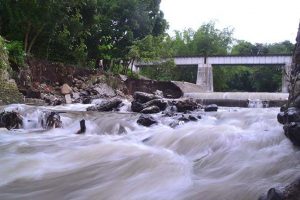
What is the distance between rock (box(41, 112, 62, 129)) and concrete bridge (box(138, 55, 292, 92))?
27.8 meters

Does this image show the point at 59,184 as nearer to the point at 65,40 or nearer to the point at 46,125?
the point at 46,125

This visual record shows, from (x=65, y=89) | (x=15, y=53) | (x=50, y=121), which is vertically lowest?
(x=50, y=121)

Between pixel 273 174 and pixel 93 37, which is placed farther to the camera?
pixel 93 37

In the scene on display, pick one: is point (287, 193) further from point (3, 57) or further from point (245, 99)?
point (245, 99)

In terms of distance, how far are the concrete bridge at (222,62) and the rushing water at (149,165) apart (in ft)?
96.2

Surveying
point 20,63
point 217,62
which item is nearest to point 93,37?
point 20,63

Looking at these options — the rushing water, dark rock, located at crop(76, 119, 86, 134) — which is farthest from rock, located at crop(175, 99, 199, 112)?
the rushing water

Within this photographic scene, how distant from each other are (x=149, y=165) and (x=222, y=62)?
110 feet

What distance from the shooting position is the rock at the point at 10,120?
9.57 m

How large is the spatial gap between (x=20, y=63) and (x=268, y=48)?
49.3 m

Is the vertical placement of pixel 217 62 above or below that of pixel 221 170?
above

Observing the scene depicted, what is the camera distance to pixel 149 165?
575 cm

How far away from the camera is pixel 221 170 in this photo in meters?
5.33

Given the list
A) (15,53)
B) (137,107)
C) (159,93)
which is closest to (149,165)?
(137,107)
